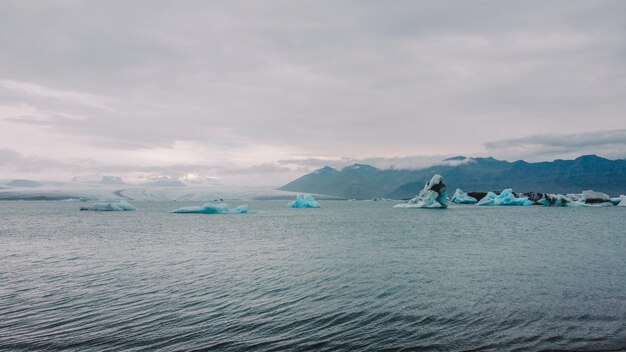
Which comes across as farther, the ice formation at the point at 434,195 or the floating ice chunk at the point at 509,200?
the floating ice chunk at the point at 509,200

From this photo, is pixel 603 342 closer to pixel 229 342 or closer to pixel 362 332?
pixel 362 332

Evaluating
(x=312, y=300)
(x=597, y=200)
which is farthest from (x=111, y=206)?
(x=597, y=200)

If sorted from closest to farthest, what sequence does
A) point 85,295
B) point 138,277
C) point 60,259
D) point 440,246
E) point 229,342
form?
1. point 229,342
2. point 85,295
3. point 138,277
4. point 60,259
5. point 440,246

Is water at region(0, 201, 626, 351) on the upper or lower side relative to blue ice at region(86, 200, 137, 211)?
lower

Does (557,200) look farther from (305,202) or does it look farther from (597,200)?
(305,202)

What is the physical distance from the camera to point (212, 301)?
14883 mm

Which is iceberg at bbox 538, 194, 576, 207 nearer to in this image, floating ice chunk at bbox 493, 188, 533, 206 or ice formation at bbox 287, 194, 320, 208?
floating ice chunk at bbox 493, 188, 533, 206

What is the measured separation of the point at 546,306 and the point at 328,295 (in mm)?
7581

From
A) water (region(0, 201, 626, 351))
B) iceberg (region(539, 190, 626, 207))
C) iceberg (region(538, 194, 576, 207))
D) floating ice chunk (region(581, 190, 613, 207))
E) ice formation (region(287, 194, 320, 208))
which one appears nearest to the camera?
water (region(0, 201, 626, 351))

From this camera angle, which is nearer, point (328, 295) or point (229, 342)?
point (229, 342)

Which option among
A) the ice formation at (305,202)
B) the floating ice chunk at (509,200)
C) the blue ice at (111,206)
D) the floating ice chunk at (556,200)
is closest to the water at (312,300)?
the blue ice at (111,206)

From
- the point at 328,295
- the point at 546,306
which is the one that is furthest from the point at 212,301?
the point at 546,306

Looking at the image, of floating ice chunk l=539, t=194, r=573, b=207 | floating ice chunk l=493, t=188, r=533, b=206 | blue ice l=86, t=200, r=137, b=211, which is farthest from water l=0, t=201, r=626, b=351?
floating ice chunk l=539, t=194, r=573, b=207

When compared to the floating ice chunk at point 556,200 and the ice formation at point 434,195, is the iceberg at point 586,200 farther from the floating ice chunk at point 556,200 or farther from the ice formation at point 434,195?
the ice formation at point 434,195
